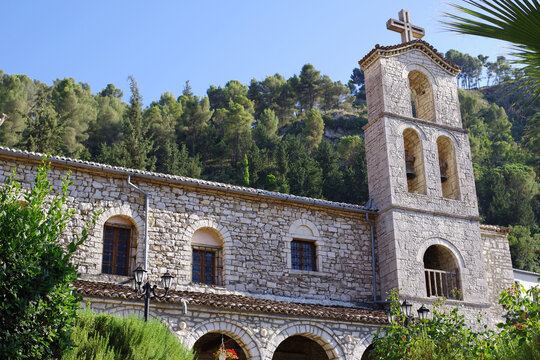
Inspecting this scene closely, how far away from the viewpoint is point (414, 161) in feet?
65.6

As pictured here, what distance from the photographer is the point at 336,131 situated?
211 ft

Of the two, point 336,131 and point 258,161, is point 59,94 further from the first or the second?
point 336,131

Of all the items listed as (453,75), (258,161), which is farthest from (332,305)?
(258,161)

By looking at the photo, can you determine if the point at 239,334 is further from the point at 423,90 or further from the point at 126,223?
the point at 423,90

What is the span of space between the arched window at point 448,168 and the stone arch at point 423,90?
915 mm

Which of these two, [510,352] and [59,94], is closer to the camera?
[510,352]

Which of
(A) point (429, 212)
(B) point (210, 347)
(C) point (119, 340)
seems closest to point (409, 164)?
(A) point (429, 212)

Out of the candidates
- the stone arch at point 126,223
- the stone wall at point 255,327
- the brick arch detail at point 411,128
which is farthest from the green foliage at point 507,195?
the stone arch at point 126,223

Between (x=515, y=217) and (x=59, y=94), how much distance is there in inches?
1371

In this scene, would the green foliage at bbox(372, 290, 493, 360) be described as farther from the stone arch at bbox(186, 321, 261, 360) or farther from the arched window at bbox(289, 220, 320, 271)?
the arched window at bbox(289, 220, 320, 271)

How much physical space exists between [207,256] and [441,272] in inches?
272

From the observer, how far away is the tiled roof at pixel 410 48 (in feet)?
65.6

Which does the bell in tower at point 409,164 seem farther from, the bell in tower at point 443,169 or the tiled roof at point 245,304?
the tiled roof at point 245,304

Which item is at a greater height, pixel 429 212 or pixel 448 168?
pixel 448 168
